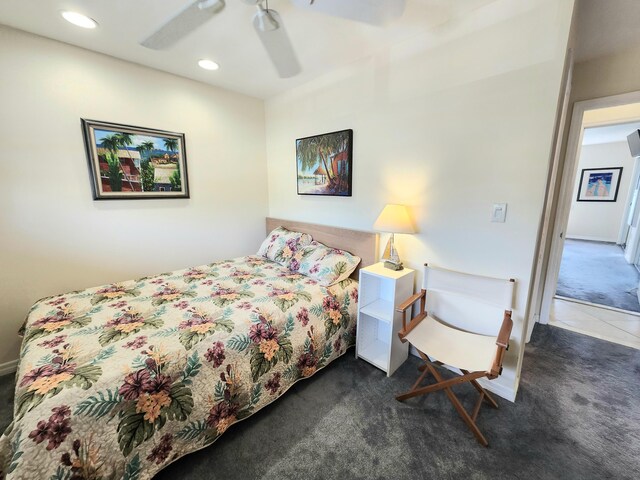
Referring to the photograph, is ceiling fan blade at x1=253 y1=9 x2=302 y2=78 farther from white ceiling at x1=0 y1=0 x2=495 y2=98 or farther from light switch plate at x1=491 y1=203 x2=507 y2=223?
light switch plate at x1=491 y1=203 x2=507 y2=223

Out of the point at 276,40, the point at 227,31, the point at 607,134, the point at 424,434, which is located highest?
the point at 607,134

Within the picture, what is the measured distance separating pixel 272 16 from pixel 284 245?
190 centimetres

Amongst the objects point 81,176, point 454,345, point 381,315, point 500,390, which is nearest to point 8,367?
point 81,176

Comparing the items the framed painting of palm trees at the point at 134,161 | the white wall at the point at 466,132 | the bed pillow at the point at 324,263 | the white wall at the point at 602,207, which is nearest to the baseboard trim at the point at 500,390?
the white wall at the point at 466,132

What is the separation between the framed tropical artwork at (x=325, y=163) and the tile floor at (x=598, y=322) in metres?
2.64

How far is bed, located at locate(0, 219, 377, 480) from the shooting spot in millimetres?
1020

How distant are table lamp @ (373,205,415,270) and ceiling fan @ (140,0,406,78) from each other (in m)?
1.16

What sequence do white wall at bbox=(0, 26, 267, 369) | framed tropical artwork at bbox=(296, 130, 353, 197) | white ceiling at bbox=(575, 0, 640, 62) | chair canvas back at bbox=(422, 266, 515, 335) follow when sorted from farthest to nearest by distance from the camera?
framed tropical artwork at bbox=(296, 130, 353, 197) < white wall at bbox=(0, 26, 267, 369) < chair canvas back at bbox=(422, 266, 515, 335) < white ceiling at bbox=(575, 0, 640, 62)

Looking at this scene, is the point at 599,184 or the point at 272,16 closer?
the point at 272,16

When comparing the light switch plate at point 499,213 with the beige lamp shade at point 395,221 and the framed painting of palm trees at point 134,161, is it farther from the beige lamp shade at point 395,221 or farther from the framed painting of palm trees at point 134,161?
the framed painting of palm trees at point 134,161

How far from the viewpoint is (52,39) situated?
6.46 ft

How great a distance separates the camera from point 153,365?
1.24 meters

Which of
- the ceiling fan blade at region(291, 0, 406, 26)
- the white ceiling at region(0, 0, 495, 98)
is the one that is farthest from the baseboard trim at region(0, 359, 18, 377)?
the ceiling fan blade at region(291, 0, 406, 26)

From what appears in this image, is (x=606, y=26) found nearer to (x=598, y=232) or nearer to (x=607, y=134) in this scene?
(x=607, y=134)
